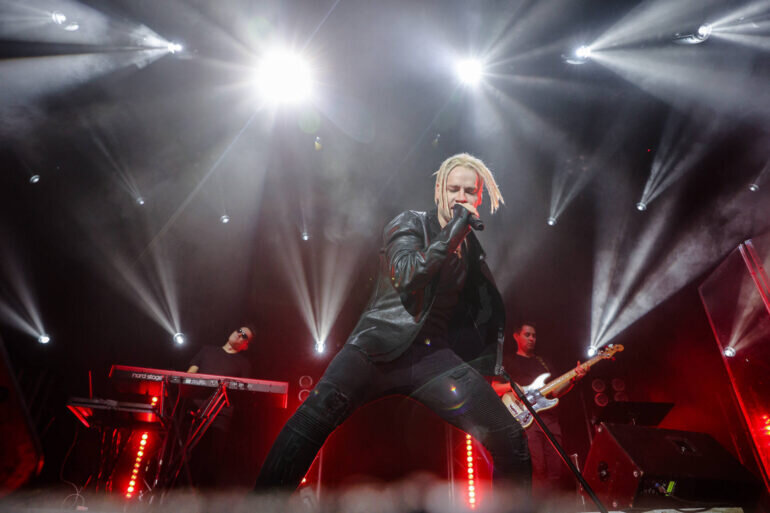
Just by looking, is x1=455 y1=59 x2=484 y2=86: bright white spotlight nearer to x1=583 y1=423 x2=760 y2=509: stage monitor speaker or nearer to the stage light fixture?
the stage light fixture

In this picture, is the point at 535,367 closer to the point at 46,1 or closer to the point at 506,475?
the point at 506,475

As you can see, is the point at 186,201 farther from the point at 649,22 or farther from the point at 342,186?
the point at 649,22

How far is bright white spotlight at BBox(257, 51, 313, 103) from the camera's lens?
4.99 metres

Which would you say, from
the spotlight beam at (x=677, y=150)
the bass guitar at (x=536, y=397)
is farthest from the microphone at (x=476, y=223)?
the spotlight beam at (x=677, y=150)

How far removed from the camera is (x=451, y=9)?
449 centimetres

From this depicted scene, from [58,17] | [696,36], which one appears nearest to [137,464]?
[58,17]

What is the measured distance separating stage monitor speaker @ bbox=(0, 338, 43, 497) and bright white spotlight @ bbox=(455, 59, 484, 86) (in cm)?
485

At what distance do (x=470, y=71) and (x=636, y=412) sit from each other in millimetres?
4253

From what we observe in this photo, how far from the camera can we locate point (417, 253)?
6.52ft

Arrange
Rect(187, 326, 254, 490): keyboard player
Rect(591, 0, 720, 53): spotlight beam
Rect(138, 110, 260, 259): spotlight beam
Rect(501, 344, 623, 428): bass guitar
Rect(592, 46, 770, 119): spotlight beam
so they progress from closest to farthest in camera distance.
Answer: Rect(591, 0, 720, 53): spotlight beam < Rect(501, 344, 623, 428): bass guitar < Rect(592, 46, 770, 119): spotlight beam < Rect(187, 326, 254, 490): keyboard player < Rect(138, 110, 260, 259): spotlight beam

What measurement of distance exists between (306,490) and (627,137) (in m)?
5.72

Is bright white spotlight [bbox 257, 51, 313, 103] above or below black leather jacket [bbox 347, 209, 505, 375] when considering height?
above

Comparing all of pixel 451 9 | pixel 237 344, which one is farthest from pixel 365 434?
pixel 451 9

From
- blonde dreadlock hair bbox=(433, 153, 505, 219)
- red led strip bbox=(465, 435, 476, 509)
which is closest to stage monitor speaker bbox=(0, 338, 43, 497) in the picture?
blonde dreadlock hair bbox=(433, 153, 505, 219)
